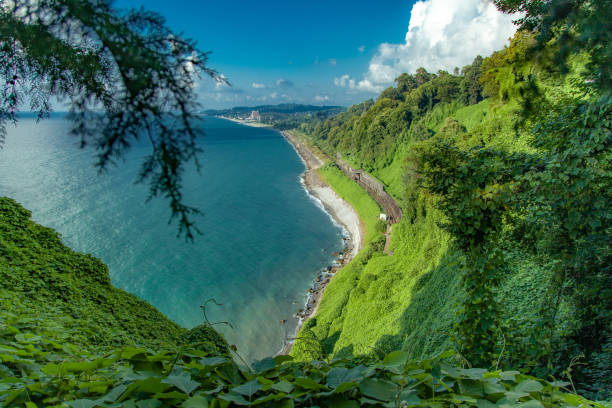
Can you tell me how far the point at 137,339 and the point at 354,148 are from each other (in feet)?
173

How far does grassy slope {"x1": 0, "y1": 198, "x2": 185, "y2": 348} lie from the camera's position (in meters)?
4.47

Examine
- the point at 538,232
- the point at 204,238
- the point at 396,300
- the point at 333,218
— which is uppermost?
the point at 538,232

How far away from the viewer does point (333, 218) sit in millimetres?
35688

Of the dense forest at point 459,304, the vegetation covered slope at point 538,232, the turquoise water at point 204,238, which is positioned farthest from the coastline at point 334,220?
the vegetation covered slope at point 538,232

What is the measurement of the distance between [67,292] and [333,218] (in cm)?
3102

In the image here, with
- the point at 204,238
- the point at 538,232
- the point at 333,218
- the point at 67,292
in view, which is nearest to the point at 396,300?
the point at 538,232

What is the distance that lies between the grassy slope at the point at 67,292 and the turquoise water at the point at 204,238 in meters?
4.91

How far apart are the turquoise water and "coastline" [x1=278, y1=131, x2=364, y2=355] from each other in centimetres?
76

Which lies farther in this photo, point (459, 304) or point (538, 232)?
point (459, 304)

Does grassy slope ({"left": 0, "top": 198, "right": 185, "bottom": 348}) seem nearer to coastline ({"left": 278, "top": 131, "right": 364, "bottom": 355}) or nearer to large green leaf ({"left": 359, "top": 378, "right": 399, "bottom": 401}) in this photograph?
large green leaf ({"left": 359, "top": 378, "right": 399, "bottom": 401})

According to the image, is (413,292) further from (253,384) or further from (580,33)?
(253,384)

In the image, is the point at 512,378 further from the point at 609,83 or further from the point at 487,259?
the point at 487,259

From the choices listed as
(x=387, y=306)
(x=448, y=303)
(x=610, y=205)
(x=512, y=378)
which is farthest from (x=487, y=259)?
(x=387, y=306)

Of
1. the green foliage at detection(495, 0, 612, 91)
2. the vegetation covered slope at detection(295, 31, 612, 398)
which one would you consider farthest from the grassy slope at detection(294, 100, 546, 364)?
the green foliage at detection(495, 0, 612, 91)
